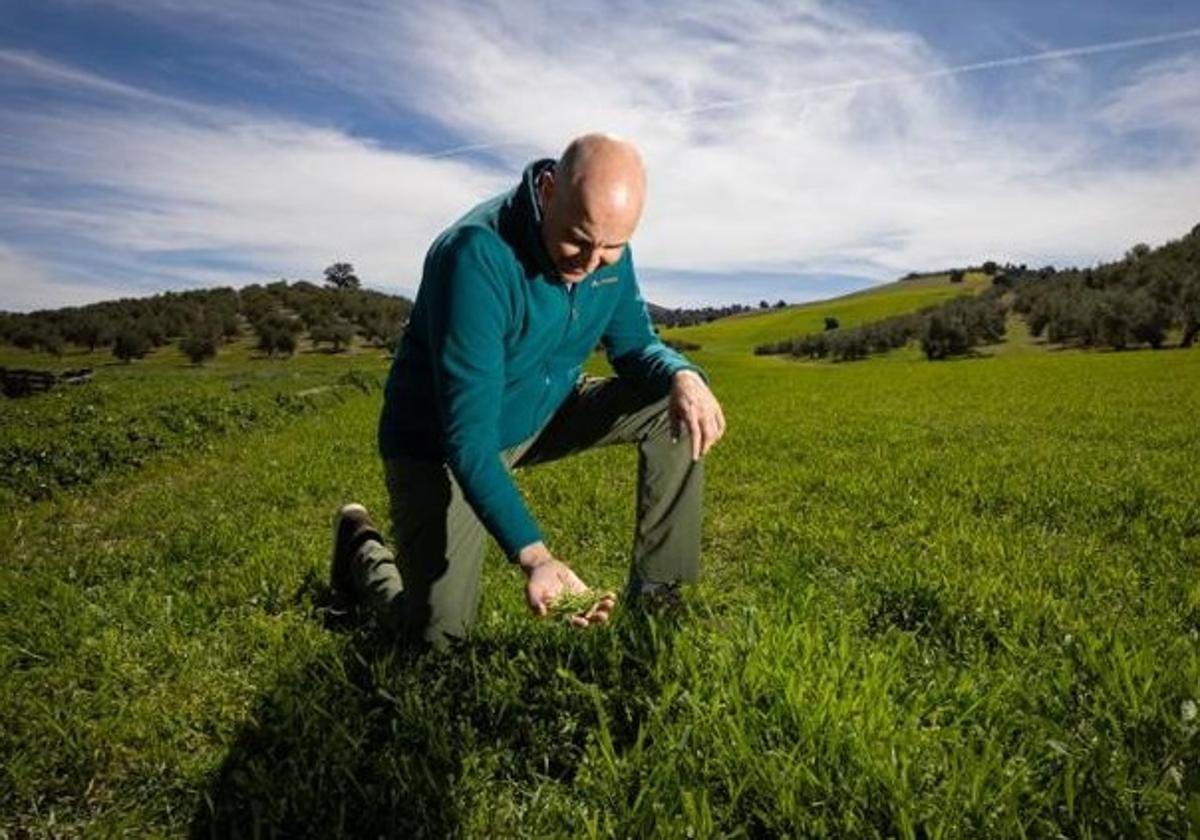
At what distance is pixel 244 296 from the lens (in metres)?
137

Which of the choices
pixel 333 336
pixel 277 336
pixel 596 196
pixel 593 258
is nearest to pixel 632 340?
pixel 593 258

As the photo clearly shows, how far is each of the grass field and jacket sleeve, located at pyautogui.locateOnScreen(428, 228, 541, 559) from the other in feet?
2.71

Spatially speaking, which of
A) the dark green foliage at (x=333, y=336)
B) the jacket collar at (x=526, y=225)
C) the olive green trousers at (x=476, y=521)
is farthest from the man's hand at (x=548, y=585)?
the dark green foliage at (x=333, y=336)

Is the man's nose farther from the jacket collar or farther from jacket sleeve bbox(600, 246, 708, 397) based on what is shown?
jacket sleeve bbox(600, 246, 708, 397)

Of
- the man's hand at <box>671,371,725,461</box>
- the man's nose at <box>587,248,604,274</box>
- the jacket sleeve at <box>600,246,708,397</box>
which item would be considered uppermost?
the man's nose at <box>587,248,604,274</box>

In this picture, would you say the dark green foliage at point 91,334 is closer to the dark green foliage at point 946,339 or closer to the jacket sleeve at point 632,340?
the dark green foliage at point 946,339

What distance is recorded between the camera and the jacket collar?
3832 millimetres

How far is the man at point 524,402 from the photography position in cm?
335

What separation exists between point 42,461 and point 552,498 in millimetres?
9540

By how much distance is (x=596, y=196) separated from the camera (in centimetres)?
333

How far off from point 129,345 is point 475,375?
112607mm

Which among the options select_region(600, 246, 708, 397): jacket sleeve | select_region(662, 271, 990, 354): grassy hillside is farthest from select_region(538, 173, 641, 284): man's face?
select_region(662, 271, 990, 354): grassy hillside

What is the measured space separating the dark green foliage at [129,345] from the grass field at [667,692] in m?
106

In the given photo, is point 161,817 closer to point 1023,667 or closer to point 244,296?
point 1023,667
